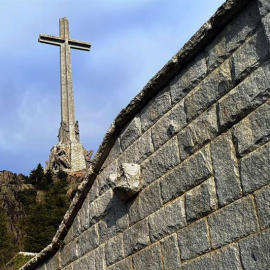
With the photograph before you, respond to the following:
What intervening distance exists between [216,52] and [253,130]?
925 mm

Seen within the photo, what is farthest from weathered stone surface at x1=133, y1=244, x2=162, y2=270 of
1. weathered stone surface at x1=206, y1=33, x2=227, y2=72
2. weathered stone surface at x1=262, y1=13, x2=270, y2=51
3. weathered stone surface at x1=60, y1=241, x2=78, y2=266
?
weathered stone surface at x1=262, y1=13, x2=270, y2=51

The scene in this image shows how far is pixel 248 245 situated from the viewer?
3555mm

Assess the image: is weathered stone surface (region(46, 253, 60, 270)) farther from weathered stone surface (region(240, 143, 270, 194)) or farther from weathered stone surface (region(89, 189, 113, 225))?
weathered stone surface (region(240, 143, 270, 194))

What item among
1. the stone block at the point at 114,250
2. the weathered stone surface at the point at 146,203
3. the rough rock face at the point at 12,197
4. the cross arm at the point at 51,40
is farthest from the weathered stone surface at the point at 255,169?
the cross arm at the point at 51,40

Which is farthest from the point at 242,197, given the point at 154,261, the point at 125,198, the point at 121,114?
the point at 121,114

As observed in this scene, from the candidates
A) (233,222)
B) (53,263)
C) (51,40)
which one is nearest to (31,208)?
(51,40)

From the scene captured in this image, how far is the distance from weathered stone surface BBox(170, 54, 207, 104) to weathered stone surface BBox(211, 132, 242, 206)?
688mm

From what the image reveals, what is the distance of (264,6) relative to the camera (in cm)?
372

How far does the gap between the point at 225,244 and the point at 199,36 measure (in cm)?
188

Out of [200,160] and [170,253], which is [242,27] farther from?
[170,253]

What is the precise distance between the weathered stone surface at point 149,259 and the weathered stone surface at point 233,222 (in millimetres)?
858

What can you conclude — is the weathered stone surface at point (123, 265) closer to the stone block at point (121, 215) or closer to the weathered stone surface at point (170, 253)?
the stone block at point (121, 215)

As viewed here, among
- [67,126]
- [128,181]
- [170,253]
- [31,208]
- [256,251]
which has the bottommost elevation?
[256,251]

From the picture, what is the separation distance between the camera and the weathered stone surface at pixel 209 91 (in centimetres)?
409
